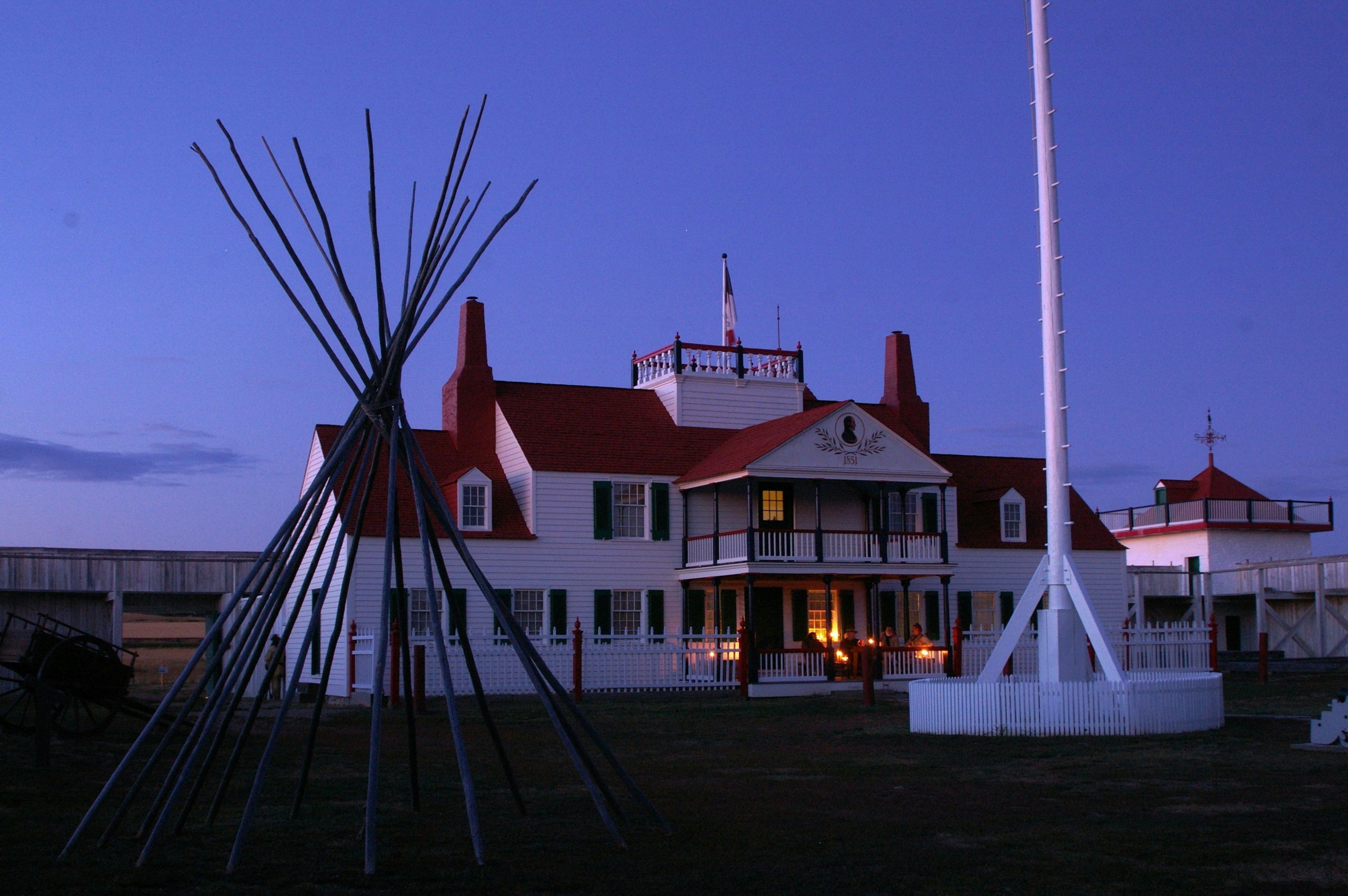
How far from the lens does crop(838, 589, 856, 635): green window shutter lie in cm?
3309

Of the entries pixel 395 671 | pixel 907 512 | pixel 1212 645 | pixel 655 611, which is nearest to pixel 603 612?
pixel 655 611

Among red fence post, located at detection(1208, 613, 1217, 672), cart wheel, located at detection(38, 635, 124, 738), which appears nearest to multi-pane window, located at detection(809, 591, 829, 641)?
red fence post, located at detection(1208, 613, 1217, 672)

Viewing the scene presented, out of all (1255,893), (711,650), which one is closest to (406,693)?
(1255,893)

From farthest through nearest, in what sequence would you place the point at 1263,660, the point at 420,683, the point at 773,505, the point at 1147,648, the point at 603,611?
the point at 773,505, the point at 603,611, the point at 1147,648, the point at 1263,660, the point at 420,683

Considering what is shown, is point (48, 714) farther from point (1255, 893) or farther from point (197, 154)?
point (1255, 893)

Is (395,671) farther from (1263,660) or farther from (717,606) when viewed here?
(1263,660)

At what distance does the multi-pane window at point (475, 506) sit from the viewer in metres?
30.0

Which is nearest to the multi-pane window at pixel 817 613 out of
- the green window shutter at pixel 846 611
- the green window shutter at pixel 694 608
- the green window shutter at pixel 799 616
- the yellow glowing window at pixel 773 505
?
the green window shutter at pixel 799 616

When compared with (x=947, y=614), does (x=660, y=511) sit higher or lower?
higher

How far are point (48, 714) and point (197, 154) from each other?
6784mm

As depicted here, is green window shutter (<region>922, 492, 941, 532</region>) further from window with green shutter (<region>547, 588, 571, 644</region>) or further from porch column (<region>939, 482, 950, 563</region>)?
window with green shutter (<region>547, 588, 571, 644</region>)

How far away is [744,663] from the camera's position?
26422 millimetres

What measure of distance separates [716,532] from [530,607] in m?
4.51

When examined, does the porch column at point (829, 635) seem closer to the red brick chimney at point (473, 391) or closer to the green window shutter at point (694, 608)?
the green window shutter at point (694, 608)
